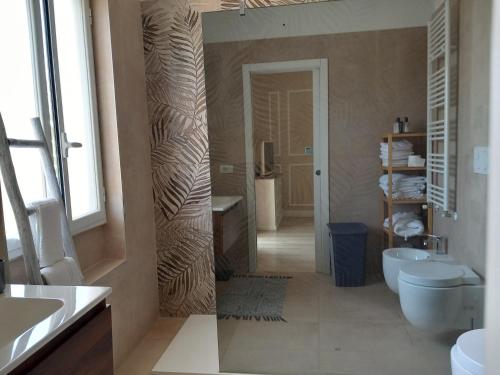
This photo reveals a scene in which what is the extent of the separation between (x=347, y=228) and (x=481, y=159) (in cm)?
83

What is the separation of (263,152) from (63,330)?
1637mm

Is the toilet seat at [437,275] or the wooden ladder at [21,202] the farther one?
the toilet seat at [437,275]

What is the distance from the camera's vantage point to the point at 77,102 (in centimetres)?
221

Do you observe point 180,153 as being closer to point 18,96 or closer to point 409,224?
point 18,96

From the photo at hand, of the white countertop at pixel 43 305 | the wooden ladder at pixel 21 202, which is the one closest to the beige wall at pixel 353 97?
the wooden ladder at pixel 21 202

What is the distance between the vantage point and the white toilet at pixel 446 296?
81.8 inches

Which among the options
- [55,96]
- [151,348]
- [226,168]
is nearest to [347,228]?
[226,168]

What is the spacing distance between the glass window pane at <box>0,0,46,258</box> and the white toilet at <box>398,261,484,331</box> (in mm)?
2015

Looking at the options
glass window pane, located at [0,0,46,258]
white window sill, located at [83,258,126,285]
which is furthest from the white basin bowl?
glass window pane, located at [0,0,46,258]

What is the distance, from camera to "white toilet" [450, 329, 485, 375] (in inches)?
58.1

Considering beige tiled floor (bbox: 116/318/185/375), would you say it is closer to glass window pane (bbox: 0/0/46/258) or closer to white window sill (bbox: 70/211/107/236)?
white window sill (bbox: 70/211/107/236)

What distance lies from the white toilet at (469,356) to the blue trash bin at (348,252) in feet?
2.56

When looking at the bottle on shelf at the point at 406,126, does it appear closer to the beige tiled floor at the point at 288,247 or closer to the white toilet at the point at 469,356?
the beige tiled floor at the point at 288,247

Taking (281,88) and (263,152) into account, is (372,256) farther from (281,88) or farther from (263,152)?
(281,88)
